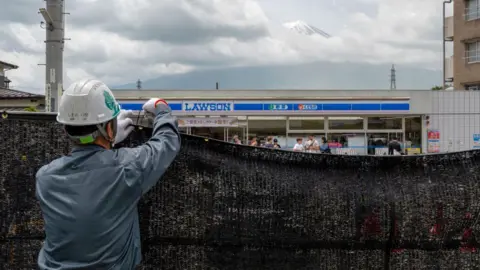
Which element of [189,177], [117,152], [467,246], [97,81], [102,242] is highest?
[97,81]

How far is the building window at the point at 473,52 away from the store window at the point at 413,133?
1248cm

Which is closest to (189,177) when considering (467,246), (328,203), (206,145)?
(206,145)

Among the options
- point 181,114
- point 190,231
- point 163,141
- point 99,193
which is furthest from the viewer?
point 181,114

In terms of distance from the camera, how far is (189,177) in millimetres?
2725

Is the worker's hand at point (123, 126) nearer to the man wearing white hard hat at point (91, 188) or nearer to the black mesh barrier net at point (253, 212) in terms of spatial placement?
the black mesh barrier net at point (253, 212)

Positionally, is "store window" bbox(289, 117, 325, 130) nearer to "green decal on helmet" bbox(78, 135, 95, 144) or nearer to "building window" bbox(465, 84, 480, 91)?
"building window" bbox(465, 84, 480, 91)

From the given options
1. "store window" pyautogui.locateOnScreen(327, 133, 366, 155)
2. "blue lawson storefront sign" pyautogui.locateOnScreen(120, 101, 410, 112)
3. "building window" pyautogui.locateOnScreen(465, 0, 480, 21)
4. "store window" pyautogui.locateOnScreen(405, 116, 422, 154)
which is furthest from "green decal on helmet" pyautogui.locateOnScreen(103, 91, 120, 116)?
"building window" pyautogui.locateOnScreen(465, 0, 480, 21)

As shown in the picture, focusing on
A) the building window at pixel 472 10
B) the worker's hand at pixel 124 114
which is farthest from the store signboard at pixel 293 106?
the worker's hand at pixel 124 114

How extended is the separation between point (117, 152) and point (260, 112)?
2304 cm

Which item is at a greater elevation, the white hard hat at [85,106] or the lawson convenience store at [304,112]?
the lawson convenience store at [304,112]

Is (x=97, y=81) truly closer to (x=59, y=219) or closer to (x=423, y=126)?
(x=59, y=219)

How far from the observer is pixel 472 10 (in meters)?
35.6

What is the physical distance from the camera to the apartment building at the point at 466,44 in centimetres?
3509

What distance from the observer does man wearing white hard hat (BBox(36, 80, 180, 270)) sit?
1.91 m
